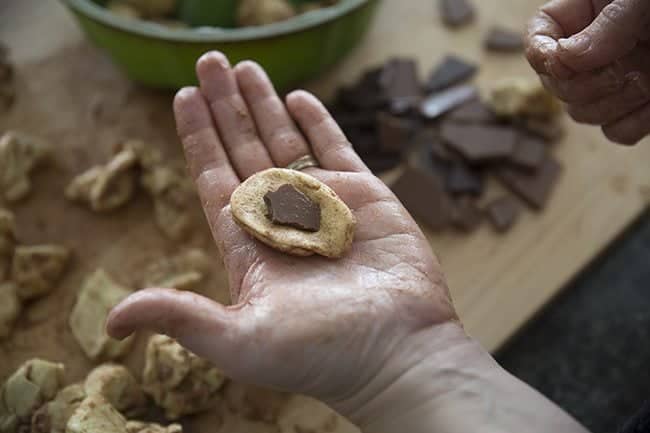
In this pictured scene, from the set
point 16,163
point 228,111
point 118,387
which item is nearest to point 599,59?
point 228,111

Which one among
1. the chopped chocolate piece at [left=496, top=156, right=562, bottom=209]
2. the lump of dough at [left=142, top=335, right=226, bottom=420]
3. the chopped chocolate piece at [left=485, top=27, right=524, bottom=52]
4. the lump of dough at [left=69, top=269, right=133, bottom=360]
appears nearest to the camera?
the lump of dough at [left=142, top=335, right=226, bottom=420]

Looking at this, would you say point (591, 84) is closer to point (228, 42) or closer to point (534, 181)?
point (534, 181)

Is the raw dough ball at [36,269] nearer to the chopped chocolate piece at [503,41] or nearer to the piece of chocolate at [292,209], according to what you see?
the piece of chocolate at [292,209]

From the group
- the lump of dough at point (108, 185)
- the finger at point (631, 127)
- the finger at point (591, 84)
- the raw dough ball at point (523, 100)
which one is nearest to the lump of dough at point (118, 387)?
the lump of dough at point (108, 185)

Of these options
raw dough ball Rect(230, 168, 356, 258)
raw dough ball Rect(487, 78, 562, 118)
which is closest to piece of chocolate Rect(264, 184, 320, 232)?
raw dough ball Rect(230, 168, 356, 258)

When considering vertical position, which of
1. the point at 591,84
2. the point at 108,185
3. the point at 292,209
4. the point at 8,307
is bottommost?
the point at 8,307

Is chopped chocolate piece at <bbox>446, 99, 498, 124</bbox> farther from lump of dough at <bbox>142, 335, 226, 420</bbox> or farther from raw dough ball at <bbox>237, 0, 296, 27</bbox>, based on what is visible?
lump of dough at <bbox>142, 335, 226, 420</bbox>
